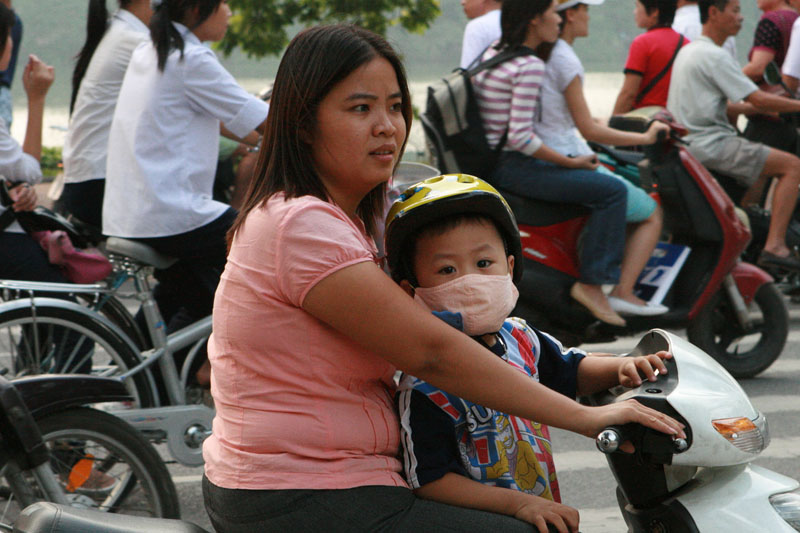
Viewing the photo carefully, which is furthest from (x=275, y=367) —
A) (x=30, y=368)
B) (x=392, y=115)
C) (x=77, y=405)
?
(x=30, y=368)

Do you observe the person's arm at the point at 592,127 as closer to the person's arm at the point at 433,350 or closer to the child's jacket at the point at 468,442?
the child's jacket at the point at 468,442

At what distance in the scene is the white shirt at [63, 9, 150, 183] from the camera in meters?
4.30

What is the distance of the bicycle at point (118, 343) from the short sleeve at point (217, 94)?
55cm

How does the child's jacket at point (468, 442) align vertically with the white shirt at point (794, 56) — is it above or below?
above

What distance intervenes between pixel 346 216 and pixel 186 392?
2227 millimetres

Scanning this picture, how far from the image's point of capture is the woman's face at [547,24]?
5.02m

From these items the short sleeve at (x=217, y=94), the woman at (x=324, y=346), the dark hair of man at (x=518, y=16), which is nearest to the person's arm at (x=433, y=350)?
the woman at (x=324, y=346)

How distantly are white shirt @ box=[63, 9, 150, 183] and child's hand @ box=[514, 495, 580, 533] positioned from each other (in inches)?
117

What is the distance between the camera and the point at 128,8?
14.6ft

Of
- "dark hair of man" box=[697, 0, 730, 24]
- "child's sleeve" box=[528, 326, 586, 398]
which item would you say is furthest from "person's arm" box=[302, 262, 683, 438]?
"dark hair of man" box=[697, 0, 730, 24]

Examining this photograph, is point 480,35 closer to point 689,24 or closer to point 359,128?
point 689,24

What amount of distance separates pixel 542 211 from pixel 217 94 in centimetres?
190

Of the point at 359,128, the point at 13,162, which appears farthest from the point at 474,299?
the point at 13,162

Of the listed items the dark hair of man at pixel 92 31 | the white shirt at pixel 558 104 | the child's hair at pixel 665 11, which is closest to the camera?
the dark hair of man at pixel 92 31
